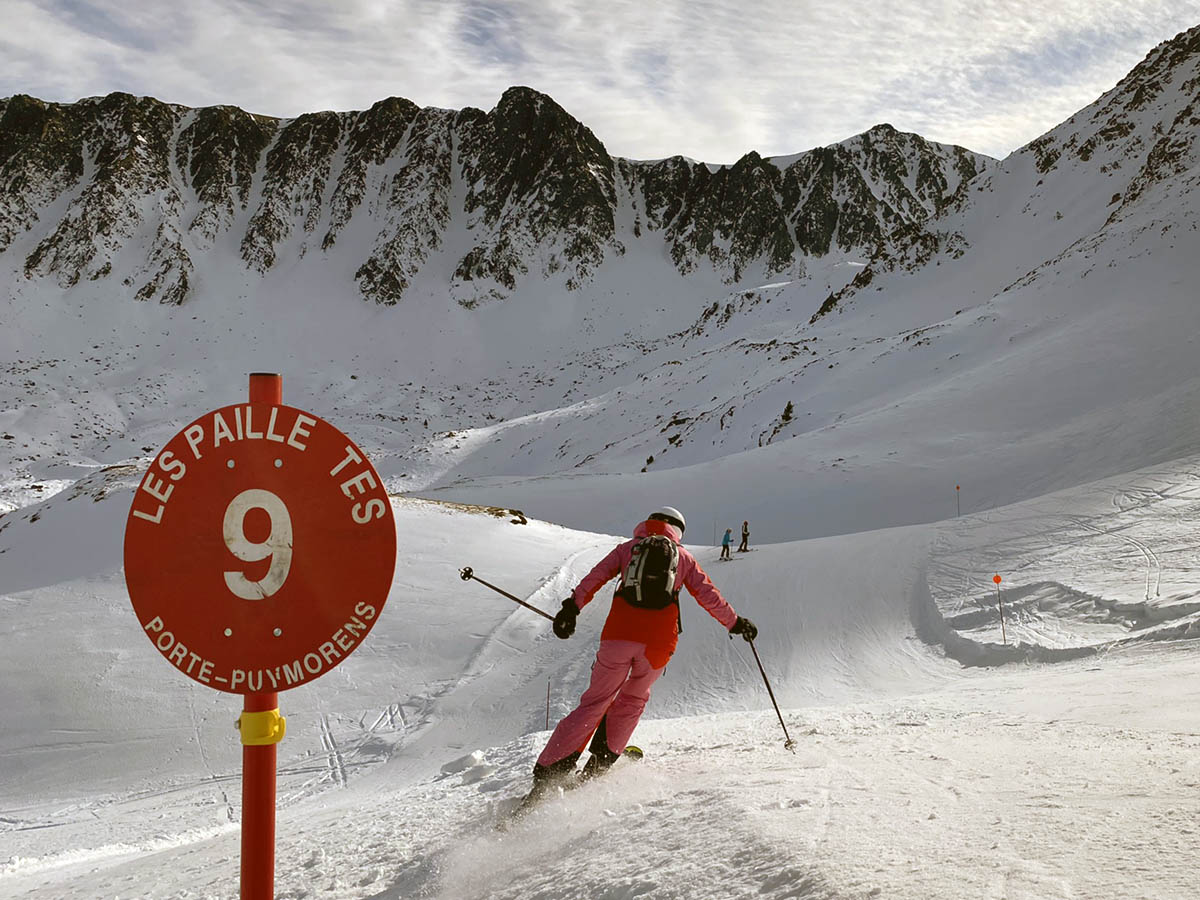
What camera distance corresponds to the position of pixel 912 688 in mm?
10367

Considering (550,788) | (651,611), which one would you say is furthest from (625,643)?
(550,788)

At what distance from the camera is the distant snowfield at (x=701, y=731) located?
332 centimetres

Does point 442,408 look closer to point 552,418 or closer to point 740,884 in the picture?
point 552,418

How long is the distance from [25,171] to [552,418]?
76.7 meters

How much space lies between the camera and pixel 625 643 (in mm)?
5277

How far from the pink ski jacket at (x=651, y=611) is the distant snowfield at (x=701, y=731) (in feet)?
2.70

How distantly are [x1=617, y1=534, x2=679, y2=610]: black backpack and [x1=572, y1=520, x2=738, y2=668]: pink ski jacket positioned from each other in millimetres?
61

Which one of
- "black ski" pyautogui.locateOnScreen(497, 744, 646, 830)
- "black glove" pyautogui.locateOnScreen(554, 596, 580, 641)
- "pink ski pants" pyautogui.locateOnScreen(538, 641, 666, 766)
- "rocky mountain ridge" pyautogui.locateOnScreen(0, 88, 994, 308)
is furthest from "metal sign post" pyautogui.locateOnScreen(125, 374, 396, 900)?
"rocky mountain ridge" pyautogui.locateOnScreen(0, 88, 994, 308)

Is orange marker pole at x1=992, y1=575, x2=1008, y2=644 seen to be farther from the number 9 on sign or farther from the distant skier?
the number 9 on sign

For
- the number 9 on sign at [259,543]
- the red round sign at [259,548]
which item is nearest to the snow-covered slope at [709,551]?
the red round sign at [259,548]

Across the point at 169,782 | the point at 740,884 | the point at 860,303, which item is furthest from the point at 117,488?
the point at 860,303

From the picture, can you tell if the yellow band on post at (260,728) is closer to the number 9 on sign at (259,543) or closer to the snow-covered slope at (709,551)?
the number 9 on sign at (259,543)

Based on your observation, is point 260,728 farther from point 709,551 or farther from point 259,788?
point 709,551

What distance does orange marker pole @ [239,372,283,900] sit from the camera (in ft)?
7.72
